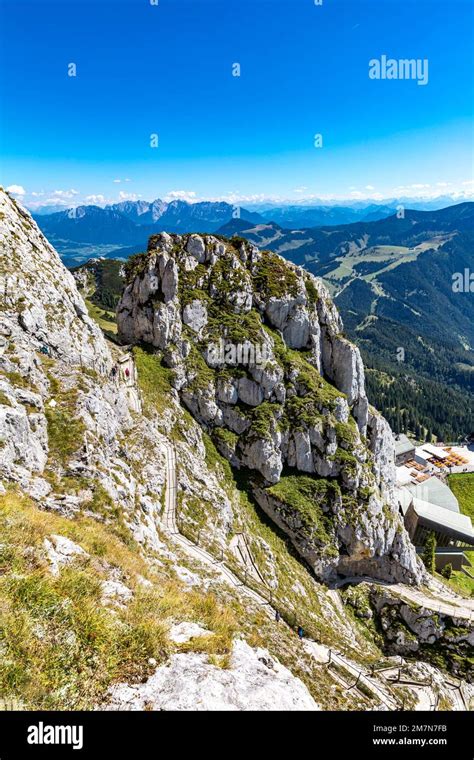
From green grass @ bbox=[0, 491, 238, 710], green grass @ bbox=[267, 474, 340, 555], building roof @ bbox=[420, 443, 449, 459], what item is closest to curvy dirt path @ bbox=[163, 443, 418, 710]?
green grass @ bbox=[0, 491, 238, 710]

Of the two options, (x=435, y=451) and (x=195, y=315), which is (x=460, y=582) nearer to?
(x=435, y=451)

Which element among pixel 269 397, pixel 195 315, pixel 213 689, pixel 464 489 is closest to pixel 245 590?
pixel 213 689

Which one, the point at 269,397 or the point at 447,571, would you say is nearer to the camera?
the point at 269,397

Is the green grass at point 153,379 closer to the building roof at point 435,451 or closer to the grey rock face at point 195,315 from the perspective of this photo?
the grey rock face at point 195,315

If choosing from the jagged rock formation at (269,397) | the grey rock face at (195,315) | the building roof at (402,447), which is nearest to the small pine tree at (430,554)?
the jagged rock formation at (269,397)

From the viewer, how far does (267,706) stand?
34.3ft

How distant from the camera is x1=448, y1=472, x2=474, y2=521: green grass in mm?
107344

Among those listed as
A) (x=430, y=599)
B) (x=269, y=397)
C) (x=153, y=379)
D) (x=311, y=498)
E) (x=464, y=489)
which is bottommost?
(x=464, y=489)

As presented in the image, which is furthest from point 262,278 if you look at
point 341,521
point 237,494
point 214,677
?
point 214,677

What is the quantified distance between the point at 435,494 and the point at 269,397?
63.9 metres

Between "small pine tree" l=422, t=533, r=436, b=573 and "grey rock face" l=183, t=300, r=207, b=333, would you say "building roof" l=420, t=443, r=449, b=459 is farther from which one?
"grey rock face" l=183, t=300, r=207, b=333

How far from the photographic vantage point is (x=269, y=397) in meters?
61.1

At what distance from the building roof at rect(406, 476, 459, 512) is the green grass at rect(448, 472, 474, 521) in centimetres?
1696
